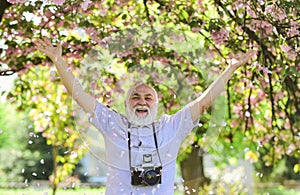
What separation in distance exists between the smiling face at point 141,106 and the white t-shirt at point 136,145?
36 millimetres

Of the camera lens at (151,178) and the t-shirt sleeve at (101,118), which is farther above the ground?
the t-shirt sleeve at (101,118)

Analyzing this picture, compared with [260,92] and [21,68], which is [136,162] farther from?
[260,92]

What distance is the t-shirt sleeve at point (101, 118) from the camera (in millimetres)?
3393

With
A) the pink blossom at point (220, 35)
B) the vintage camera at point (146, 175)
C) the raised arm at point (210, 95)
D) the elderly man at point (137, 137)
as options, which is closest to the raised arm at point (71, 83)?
the elderly man at point (137, 137)

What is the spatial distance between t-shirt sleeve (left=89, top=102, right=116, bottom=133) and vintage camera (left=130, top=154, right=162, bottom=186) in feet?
0.81

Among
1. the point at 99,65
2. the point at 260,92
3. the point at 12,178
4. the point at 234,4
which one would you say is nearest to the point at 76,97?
the point at 99,65

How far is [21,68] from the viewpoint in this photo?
16.8 ft

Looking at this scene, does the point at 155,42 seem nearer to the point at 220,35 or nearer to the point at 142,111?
the point at 220,35

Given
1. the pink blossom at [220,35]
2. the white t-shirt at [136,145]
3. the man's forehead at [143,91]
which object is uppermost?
the pink blossom at [220,35]

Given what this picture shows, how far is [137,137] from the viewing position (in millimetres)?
3377

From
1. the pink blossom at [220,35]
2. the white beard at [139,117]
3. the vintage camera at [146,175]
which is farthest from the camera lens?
the pink blossom at [220,35]

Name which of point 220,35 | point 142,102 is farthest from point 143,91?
point 220,35

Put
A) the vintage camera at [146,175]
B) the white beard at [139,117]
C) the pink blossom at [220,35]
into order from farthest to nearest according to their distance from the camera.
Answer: the pink blossom at [220,35], the white beard at [139,117], the vintage camera at [146,175]

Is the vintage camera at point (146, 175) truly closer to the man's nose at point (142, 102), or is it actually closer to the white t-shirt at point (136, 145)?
the white t-shirt at point (136, 145)
